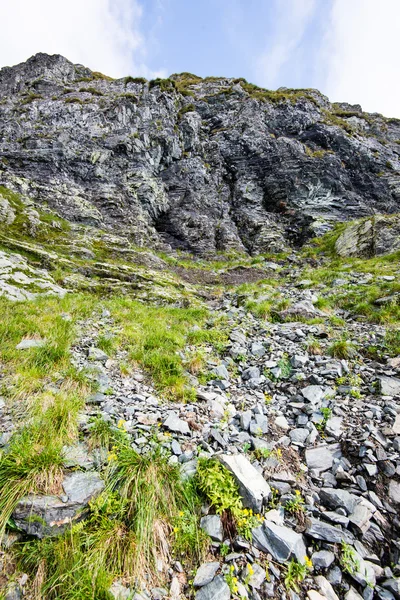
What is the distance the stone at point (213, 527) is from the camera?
127 inches

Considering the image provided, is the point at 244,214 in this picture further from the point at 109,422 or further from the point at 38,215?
the point at 109,422

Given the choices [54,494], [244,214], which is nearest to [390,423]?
[54,494]

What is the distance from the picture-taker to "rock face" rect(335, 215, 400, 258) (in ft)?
70.0

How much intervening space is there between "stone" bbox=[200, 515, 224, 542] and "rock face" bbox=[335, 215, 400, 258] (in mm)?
23385

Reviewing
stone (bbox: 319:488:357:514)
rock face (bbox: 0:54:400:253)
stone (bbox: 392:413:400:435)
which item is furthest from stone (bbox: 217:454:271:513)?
rock face (bbox: 0:54:400:253)

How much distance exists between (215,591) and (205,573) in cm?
19

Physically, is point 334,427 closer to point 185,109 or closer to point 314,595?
point 314,595

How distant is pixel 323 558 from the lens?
10.2 ft

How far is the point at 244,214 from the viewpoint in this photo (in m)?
36.7

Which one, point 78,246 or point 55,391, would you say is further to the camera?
point 78,246

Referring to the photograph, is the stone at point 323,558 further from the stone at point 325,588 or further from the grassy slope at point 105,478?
the grassy slope at point 105,478

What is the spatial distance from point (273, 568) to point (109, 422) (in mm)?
2976

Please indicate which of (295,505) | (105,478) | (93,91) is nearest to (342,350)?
(295,505)

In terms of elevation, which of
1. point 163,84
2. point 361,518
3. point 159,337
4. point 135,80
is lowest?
point 159,337
